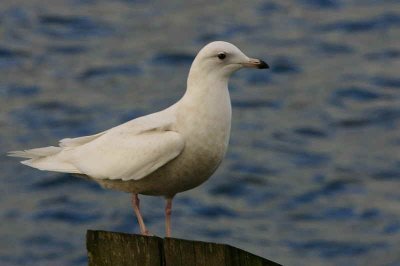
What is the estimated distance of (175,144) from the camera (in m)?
8.34

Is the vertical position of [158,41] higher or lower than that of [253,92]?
higher

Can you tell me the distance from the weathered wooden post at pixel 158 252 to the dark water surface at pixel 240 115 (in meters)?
11.9

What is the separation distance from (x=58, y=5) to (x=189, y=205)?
900 centimetres

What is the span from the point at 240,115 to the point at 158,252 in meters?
16.0

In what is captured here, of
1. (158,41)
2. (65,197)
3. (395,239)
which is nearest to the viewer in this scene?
(395,239)

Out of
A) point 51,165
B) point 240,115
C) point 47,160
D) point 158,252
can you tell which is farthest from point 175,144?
point 240,115

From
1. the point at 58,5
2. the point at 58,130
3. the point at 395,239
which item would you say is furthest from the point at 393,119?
the point at 58,5

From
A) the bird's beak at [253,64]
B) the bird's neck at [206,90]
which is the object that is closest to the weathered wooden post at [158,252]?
the bird's neck at [206,90]

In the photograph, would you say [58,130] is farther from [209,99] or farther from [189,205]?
[209,99]

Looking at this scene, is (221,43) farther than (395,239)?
No

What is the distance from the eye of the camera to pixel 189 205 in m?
20.7

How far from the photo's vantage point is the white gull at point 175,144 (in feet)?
27.3

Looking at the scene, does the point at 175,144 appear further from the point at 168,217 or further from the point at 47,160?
the point at 47,160

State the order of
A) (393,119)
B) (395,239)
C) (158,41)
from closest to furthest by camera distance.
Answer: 1. (395,239)
2. (393,119)
3. (158,41)
